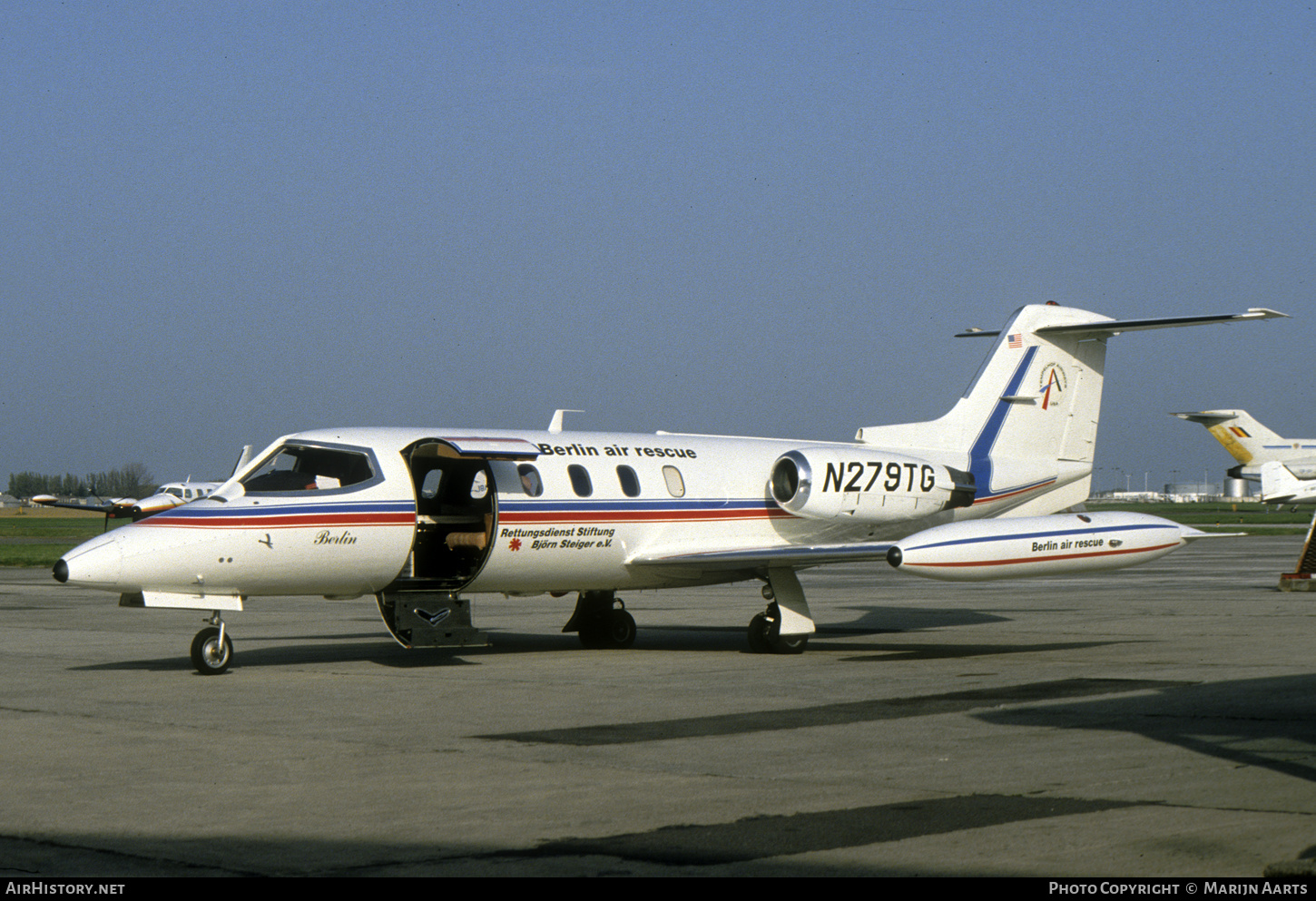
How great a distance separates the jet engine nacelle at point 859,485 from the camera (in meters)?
18.3

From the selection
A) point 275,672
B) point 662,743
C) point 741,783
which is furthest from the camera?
point 275,672

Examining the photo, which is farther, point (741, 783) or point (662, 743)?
point (662, 743)

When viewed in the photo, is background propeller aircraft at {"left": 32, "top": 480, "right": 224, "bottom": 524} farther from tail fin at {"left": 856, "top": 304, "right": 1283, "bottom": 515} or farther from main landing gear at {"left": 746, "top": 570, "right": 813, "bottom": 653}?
tail fin at {"left": 856, "top": 304, "right": 1283, "bottom": 515}

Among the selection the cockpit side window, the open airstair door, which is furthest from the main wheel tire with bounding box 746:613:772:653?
the cockpit side window

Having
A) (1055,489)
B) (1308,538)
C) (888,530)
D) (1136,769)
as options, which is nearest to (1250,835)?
(1136,769)

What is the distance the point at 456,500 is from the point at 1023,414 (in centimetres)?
862

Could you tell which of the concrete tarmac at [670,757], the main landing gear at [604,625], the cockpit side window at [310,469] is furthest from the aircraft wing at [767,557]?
the cockpit side window at [310,469]

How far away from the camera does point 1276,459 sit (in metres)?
74.1

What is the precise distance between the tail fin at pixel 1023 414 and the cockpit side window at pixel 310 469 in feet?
25.8

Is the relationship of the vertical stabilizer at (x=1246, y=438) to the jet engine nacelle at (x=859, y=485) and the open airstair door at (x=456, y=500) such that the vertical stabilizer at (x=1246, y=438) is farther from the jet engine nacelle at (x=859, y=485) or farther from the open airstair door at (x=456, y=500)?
the open airstair door at (x=456, y=500)

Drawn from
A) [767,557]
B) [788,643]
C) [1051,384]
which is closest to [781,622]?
[788,643]

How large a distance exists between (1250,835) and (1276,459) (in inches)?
2893

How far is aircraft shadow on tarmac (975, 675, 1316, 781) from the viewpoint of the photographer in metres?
9.34
